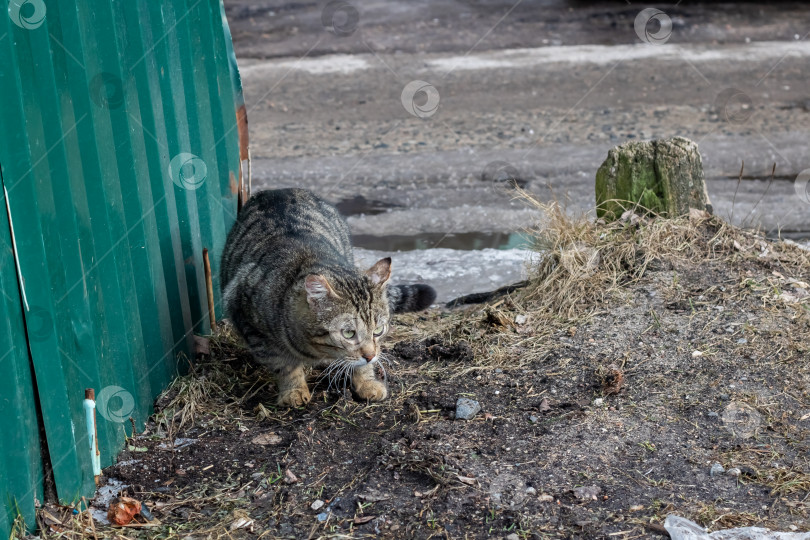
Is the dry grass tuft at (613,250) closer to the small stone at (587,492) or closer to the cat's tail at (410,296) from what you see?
the cat's tail at (410,296)

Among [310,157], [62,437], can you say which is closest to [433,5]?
[310,157]

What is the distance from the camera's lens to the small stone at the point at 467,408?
425cm

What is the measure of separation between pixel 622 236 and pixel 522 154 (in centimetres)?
334

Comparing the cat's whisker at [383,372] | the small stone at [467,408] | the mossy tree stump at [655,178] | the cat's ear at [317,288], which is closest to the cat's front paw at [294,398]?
the cat's whisker at [383,372]

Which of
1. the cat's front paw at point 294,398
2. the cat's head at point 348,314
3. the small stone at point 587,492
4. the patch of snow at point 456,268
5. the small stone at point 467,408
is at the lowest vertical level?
the patch of snow at point 456,268

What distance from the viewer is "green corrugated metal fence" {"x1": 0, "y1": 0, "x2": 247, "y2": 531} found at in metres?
3.27

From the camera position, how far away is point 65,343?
11.7 ft

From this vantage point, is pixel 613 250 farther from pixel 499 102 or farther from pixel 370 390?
pixel 499 102

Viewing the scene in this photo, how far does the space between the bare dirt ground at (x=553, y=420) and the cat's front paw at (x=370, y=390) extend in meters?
0.06

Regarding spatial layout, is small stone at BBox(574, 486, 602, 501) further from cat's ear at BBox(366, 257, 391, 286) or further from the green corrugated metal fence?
the green corrugated metal fence

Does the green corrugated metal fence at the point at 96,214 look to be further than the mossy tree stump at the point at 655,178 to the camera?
No

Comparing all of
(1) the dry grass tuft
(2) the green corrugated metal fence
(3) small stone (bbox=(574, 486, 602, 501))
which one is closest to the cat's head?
(2) the green corrugated metal fence

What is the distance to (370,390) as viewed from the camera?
4527 mm

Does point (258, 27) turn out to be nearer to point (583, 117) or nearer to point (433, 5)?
point (433, 5)
